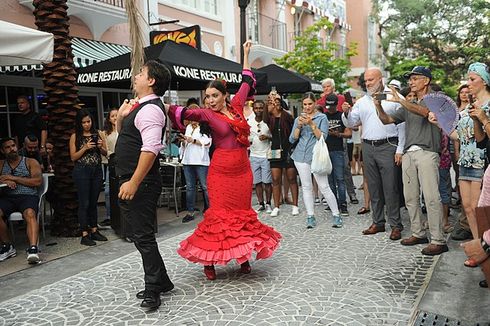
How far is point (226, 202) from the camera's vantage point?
4.68 meters

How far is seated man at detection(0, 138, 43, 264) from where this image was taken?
595 centimetres

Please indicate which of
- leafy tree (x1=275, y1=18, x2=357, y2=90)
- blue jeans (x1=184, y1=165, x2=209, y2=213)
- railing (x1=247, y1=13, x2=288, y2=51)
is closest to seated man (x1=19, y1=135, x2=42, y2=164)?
blue jeans (x1=184, y1=165, x2=209, y2=213)

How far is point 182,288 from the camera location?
4.58 m

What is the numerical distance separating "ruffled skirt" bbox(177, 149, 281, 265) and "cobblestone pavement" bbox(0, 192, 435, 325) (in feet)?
1.11

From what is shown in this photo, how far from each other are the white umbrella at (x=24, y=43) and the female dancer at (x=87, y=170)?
3.74 feet

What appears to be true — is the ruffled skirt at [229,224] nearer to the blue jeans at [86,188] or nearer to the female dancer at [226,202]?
the female dancer at [226,202]

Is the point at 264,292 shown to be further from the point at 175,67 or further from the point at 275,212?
the point at 175,67

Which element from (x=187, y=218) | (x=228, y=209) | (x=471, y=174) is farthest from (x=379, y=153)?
(x=187, y=218)

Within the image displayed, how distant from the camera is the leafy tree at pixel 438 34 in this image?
2728 cm

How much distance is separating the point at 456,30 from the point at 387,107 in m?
25.6

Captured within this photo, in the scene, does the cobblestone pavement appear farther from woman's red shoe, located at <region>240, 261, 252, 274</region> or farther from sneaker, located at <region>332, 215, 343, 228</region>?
sneaker, located at <region>332, 215, 343, 228</region>

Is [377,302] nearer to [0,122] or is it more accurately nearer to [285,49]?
[0,122]

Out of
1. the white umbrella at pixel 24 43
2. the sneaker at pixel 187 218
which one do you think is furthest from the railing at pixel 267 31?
the white umbrella at pixel 24 43

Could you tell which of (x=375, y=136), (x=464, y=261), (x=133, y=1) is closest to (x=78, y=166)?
(x=133, y=1)
